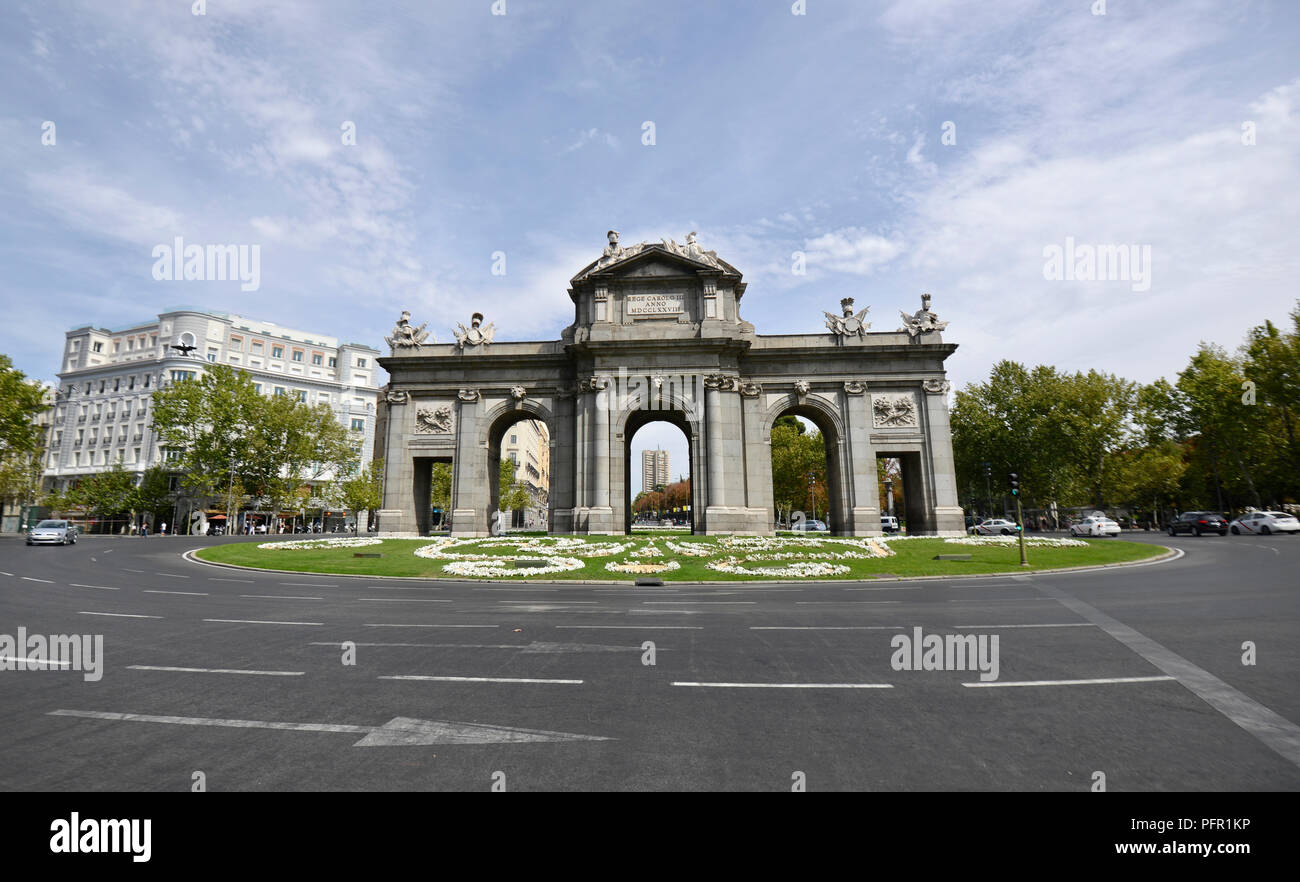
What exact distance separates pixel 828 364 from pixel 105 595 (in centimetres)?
3509

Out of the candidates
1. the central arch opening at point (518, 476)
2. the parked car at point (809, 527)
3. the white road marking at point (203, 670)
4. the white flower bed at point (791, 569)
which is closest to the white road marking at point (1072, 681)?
the white road marking at point (203, 670)

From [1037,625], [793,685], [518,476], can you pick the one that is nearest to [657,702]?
[793,685]

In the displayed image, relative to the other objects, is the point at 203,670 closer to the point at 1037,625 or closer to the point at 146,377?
the point at 1037,625

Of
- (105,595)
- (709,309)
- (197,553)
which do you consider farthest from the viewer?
(709,309)

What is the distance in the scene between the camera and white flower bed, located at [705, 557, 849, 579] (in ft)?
69.6

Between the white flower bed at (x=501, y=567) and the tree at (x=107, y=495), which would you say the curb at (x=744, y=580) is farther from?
the tree at (x=107, y=495)

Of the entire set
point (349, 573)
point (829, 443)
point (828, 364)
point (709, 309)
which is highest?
point (709, 309)

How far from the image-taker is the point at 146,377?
74938 millimetres

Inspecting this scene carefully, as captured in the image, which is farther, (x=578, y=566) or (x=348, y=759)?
(x=578, y=566)

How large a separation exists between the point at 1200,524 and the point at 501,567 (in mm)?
49687

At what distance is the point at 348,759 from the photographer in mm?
4848

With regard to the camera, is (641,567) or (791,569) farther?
(641,567)

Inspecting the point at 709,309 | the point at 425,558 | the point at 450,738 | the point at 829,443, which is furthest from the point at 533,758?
the point at 829,443
